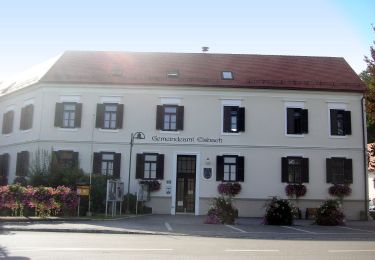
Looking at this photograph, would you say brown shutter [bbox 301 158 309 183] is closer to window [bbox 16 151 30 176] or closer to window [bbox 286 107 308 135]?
window [bbox 286 107 308 135]

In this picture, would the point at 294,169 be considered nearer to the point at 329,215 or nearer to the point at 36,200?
the point at 329,215

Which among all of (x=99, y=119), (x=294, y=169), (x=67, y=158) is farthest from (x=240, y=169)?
(x=67, y=158)

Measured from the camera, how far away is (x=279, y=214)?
2102cm

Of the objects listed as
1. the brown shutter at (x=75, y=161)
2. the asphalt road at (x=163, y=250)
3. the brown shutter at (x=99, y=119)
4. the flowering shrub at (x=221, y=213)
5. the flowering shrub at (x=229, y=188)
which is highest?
the brown shutter at (x=99, y=119)

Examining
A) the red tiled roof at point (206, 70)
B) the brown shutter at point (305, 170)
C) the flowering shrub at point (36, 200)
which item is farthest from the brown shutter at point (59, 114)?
the brown shutter at point (305, 170)

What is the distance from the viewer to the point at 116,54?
32844 millimetres

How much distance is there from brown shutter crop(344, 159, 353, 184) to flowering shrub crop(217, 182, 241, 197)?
642 centimetres

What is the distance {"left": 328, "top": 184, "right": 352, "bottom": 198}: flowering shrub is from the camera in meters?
27.2

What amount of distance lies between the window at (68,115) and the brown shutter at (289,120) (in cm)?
1250

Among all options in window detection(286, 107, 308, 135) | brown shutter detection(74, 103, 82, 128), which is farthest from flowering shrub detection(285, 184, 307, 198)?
brown shutter detection(74, 103, 82, 128)

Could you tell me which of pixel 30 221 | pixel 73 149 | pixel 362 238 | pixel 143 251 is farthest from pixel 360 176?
pixel 143 251

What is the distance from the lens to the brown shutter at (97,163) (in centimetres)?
2758

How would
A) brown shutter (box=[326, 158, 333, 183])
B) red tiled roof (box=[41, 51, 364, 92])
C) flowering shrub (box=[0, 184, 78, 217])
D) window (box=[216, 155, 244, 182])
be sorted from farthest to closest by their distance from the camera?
1. red tiled roof (box=[41, 51, 364, 92])
2. brown shutter (box=[326, 158, 333, 183])
3. window (box=[216, 155, 244, 182])
4. flowering shrub (box=[0, 184, 78, 217])

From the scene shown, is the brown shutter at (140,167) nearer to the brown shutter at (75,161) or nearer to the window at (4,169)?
the brown shutter at (75,161)
